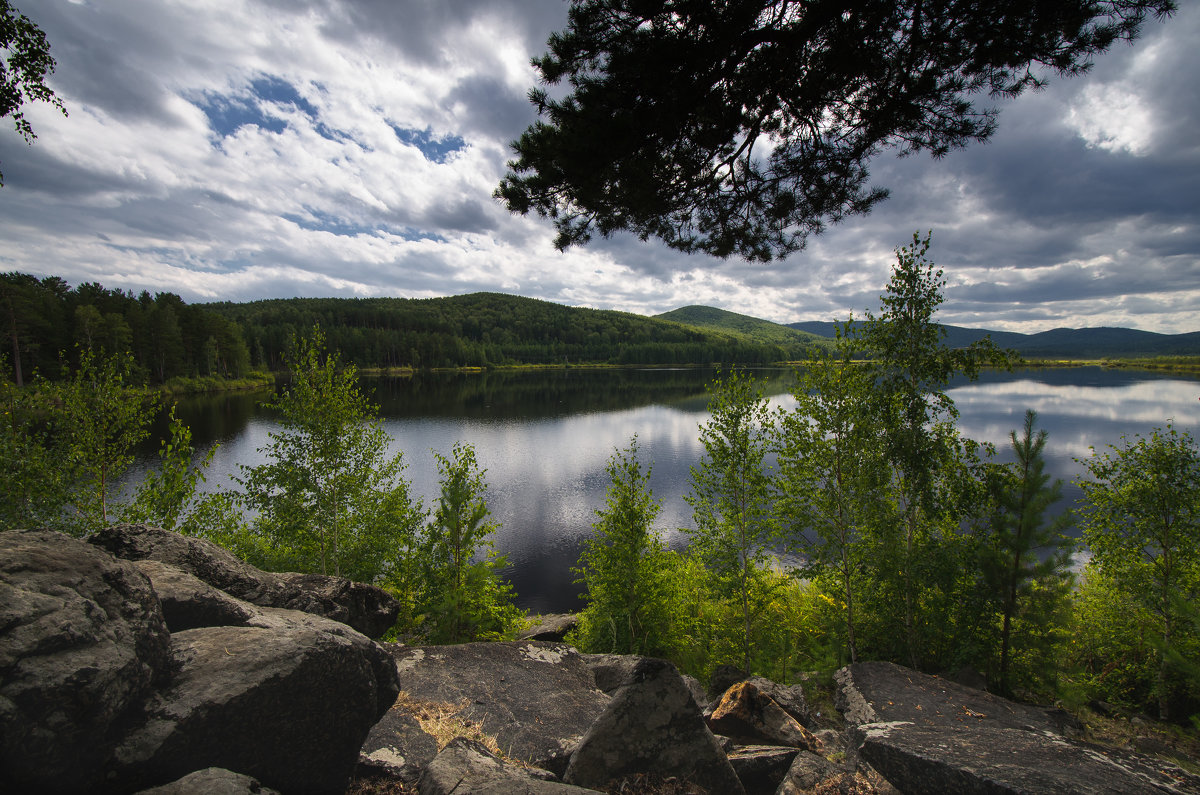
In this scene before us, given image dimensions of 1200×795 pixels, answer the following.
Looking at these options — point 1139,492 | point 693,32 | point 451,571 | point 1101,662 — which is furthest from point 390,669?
point 1101,662

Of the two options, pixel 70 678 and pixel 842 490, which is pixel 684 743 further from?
pixel 842 490

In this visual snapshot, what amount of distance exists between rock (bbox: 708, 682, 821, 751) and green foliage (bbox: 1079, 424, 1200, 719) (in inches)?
364

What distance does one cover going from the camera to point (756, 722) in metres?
8.22

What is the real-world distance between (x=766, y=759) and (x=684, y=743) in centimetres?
165

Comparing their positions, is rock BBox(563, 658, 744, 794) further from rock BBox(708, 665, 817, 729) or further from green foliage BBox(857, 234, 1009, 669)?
green foliage BBox(857, 234, 1009, 669)

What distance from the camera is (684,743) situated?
20.1 ft

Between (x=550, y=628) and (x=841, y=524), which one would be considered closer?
(x=841, y=524)

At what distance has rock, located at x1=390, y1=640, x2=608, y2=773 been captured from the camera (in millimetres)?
7668

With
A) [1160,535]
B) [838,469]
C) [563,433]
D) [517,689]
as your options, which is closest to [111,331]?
[563,433]

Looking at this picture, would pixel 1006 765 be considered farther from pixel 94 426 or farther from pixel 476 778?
pixel 94 426

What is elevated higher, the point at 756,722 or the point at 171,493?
the point at 171,493

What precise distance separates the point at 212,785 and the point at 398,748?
302 centimetres

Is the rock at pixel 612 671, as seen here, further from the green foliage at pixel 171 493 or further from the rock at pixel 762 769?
the green foliage at pixel 171 493

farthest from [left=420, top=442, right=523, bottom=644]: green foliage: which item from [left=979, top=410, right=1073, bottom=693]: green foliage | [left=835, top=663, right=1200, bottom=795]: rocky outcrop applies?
[left=979, top=410, right=1073, bottom=693]: green foliage
